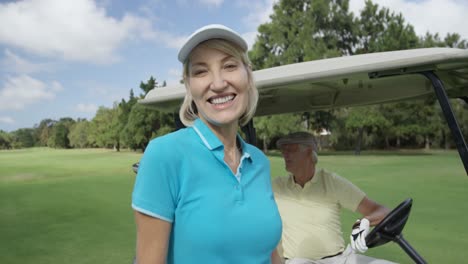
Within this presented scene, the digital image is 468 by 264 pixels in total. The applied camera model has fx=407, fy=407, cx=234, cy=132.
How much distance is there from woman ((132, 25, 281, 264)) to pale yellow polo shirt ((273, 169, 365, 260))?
6.03 feet

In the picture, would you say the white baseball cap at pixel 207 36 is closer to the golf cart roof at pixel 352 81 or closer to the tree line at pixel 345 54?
the golf cart roof at pixel 352 81

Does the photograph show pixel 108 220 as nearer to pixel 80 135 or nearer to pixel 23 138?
pixel 80 135

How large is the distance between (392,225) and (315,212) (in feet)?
3.31

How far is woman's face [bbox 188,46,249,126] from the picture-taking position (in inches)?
51.2

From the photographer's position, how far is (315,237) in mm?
3104

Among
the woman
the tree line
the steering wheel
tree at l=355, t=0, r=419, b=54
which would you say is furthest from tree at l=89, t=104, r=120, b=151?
the woman

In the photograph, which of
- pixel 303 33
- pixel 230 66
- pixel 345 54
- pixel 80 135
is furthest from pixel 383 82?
pixel 80 135

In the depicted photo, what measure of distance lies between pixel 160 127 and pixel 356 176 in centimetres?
3140

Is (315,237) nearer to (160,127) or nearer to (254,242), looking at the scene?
(254,242)

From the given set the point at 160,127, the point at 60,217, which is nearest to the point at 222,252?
the point at 60,217

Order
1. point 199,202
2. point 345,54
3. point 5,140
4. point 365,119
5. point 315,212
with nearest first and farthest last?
point 199,202, point 315,212, point 365,119, point 345,54, point 5,140

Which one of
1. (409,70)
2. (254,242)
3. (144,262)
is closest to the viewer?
(144,262)

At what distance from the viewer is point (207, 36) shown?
49.6 inches

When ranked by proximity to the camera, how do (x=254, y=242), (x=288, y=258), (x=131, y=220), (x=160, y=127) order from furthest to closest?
(x=160, y=127) → (x=131, y=220) → (x=288, y=258) → (x=254, y=242)
